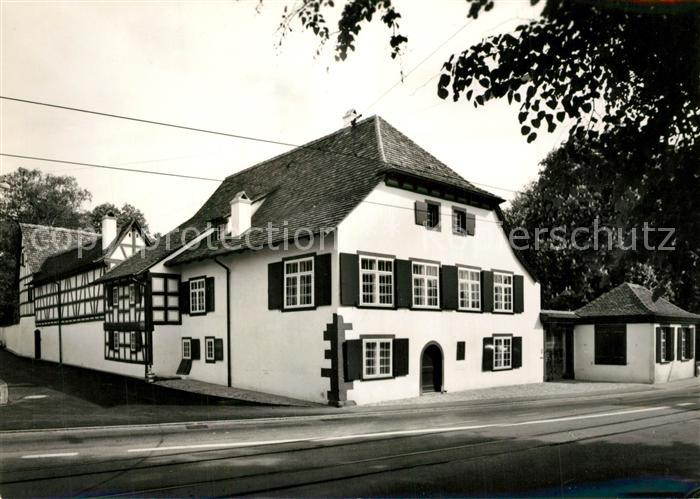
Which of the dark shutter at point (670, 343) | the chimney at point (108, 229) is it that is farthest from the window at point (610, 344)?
the chimney at point (108, 229)

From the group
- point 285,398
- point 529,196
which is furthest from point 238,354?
point 529,196

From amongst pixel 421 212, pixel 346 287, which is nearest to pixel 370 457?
pixel 346 287

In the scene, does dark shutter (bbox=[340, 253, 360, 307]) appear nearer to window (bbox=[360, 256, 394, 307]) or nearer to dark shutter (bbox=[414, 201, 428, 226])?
window (bbox=[360, 256, 394, 307])

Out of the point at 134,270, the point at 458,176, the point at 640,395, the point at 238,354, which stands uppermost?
the point at 458,176

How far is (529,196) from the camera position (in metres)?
36.4

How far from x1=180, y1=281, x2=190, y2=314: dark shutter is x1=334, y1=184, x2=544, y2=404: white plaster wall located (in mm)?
9253

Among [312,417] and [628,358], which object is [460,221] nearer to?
[312,417]

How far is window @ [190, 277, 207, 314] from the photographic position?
22945 mm

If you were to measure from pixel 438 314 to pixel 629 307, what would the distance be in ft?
38.3

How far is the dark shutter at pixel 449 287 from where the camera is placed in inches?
799

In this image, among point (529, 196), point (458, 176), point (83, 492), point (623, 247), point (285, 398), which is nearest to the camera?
point (83, 492)

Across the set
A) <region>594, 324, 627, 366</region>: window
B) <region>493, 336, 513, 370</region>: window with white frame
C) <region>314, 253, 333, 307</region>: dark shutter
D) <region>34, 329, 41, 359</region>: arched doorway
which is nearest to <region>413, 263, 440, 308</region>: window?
<region>314, 253, 333, 307</region>: dark shutter

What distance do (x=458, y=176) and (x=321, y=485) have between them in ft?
54.2

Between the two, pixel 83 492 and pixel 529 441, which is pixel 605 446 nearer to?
pixel 529 441
